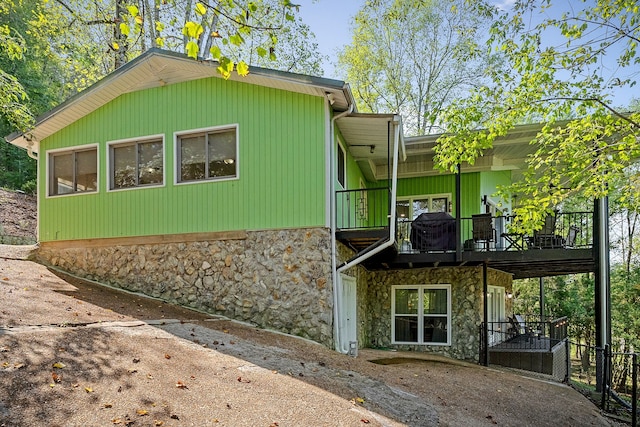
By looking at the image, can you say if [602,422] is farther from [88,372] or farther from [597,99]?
[88,372]

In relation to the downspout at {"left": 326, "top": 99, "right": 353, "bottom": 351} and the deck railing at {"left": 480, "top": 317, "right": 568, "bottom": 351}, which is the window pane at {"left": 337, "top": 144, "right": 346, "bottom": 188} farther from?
the deck railing at {"left": 480, "top": 317, "right": 568, "bottom": 351}

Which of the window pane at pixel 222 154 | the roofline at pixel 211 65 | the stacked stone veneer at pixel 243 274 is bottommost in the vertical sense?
the stacked stone veneer at pixel 243 274

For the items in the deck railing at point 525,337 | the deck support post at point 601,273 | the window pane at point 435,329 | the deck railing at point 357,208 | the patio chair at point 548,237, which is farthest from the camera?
the window pane at point 435,329

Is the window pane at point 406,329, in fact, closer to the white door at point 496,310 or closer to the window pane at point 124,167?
the white door at point 496,310

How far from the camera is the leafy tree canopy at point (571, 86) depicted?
6867 millimetres

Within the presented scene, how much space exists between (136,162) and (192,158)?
1.41 m

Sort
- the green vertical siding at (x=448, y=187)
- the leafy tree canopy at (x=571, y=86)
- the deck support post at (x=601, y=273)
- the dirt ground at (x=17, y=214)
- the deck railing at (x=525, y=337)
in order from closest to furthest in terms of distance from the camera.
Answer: the leafy tree canopy at (x=571, y=86)
the deck support post at (x=601, y=273)
the deck railing at (x=525, y=337)
the green vertical siding at (x=448, y=187)
the dirt ground at (x=17, y=214)

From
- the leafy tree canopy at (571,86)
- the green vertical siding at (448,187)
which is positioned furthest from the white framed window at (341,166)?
the green vertical siding at (448,187)

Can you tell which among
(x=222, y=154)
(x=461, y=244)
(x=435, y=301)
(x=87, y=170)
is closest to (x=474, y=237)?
(x=461, y=244)

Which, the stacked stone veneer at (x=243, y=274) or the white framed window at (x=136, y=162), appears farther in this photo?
the white framed window at (x=136, y=162)

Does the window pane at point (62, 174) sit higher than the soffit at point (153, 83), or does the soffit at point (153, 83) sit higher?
the soffit at point (153, 83)

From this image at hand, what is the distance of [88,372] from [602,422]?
7.19 meters

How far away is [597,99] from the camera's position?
23.2ft

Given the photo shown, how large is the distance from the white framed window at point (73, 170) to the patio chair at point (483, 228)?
28.7 feet
